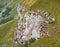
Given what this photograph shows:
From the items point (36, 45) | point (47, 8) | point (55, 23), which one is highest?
point (47, 8)

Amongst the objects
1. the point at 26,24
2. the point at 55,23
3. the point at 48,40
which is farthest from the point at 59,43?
the point at 26,24

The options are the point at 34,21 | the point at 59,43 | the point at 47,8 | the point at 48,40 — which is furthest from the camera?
the point at 34,21

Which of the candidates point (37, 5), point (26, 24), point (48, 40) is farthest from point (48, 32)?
point (26, 24)

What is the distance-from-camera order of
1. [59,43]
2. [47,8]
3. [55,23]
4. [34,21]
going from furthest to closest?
[34,21], [47,8], [55,23], [59,43]

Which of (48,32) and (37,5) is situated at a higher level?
(37,5)

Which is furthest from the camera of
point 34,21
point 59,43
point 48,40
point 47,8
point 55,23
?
point 34,21

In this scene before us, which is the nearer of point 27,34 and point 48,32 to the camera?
point 48,32

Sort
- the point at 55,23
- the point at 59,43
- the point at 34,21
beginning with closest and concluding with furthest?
the point at 59,43, the point at 55,23, the point at 34,21

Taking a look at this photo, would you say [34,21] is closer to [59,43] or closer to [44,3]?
[44,3]

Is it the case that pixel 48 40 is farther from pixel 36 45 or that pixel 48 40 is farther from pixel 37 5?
pixel 37 5
